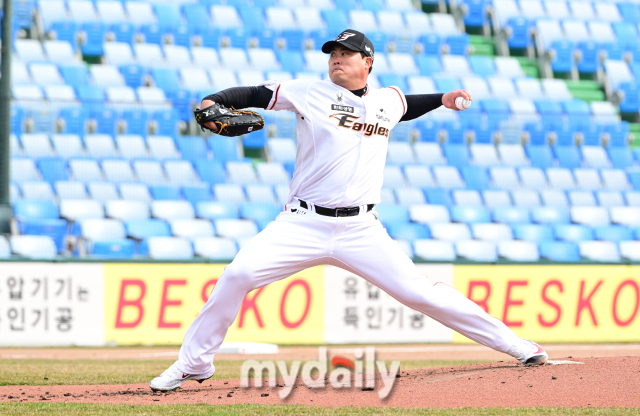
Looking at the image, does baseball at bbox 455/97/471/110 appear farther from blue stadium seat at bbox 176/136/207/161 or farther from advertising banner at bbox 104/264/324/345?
blue stadium seat at bbox 176/136/207/161

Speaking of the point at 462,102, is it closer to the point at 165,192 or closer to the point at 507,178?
the point at 165,192

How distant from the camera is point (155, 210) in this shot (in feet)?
41.2

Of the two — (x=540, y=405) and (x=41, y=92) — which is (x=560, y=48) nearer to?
(x=41, y=92)

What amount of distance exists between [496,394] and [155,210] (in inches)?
308

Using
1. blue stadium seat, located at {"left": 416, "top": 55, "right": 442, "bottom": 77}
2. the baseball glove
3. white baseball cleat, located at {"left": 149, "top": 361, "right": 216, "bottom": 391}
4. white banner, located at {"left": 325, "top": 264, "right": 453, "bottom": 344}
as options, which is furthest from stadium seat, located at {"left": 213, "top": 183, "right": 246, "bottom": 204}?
the baseball glove

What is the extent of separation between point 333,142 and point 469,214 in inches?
354

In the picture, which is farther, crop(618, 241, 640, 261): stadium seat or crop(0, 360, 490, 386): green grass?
crop(618, 241, 640, 261): stadium seat

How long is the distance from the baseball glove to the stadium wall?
6.21 m

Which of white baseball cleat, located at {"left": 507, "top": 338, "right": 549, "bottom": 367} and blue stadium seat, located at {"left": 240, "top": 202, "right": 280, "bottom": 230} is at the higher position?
blue stadium seat, located at {"left": 240, "top": 202, "right": 280, "bottom": 230}

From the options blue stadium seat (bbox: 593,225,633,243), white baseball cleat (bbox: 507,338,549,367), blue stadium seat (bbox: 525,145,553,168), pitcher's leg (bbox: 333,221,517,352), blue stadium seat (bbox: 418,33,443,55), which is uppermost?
blue stadium seat (bbox: 418,33,443,55)

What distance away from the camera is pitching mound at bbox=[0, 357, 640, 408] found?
18.1ft

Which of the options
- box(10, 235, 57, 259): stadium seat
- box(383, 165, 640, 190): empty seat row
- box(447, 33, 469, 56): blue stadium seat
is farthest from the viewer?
box(447, 33, 469, 56): blue stadium seat

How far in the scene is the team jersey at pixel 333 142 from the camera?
17.8 feet

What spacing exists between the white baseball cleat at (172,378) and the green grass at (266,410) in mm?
287
